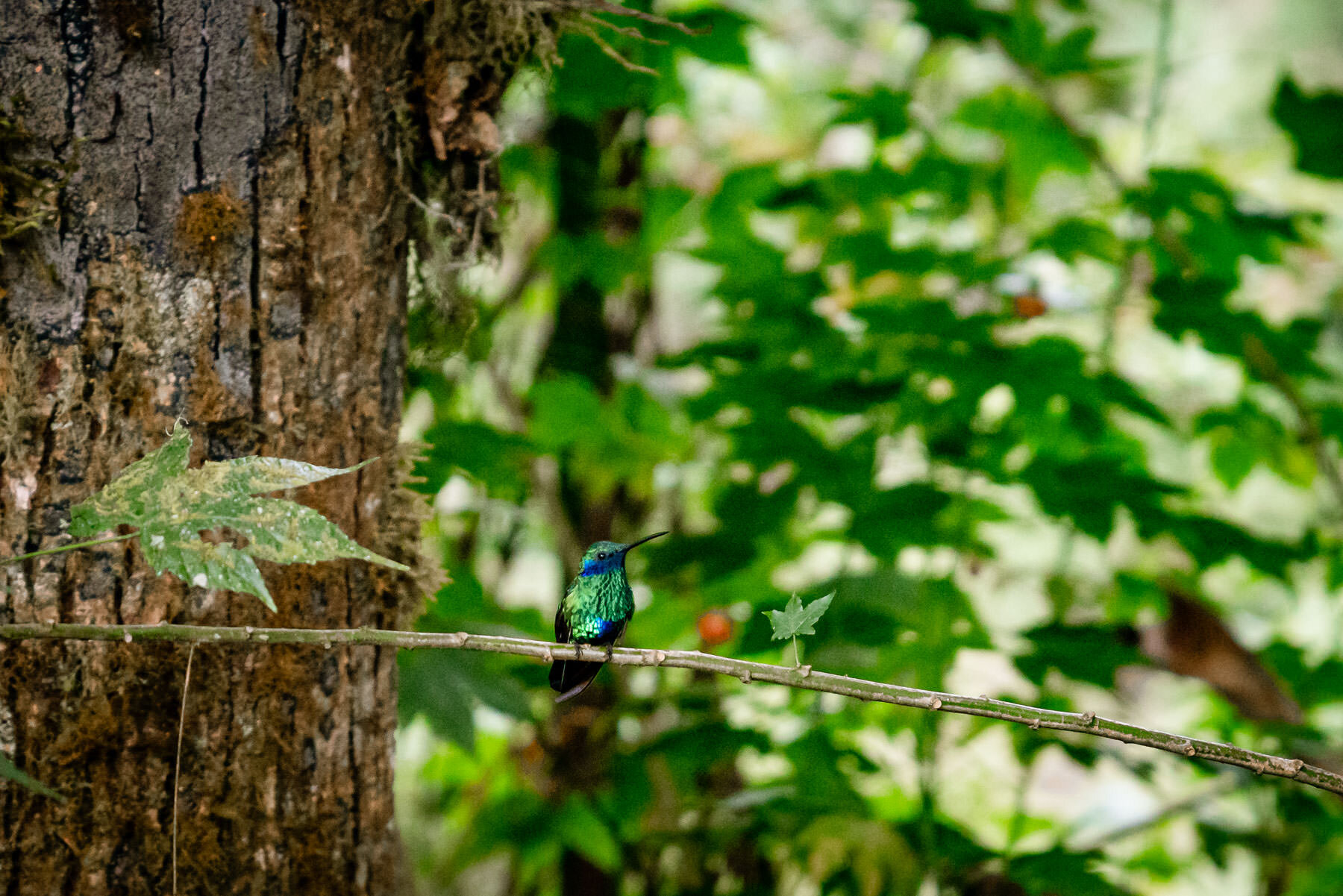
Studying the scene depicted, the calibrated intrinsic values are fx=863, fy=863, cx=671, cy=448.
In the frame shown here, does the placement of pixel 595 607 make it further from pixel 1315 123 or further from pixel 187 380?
pixel 1315 123

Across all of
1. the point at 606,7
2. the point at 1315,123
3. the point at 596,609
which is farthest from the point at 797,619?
the point at 1315,123

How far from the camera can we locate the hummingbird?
0.58m

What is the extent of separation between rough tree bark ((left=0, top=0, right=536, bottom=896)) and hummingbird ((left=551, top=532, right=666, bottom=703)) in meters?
0.39

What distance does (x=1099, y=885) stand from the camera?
1347 millimetres

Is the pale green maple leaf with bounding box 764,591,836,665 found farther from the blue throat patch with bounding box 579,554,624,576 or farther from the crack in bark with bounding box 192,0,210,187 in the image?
the crack in bark with bounding box 192,0,210,187

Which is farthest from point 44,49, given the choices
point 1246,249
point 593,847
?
point 1246,249

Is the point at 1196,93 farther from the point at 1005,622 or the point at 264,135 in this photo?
the point at 264,135

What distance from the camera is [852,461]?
1.48m

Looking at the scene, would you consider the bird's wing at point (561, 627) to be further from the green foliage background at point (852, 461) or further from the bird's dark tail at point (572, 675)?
the green foliage background at point (852, 461)

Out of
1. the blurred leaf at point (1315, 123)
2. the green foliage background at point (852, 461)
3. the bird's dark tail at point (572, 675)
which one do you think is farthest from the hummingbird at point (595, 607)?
the blurred leaf at point (1315, 123)

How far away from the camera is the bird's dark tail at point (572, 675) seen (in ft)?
1.88

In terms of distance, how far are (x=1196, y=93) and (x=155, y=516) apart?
15.1ft

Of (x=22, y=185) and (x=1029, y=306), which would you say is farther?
(x=1029, y=306)

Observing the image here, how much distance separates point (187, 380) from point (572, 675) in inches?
18.7
